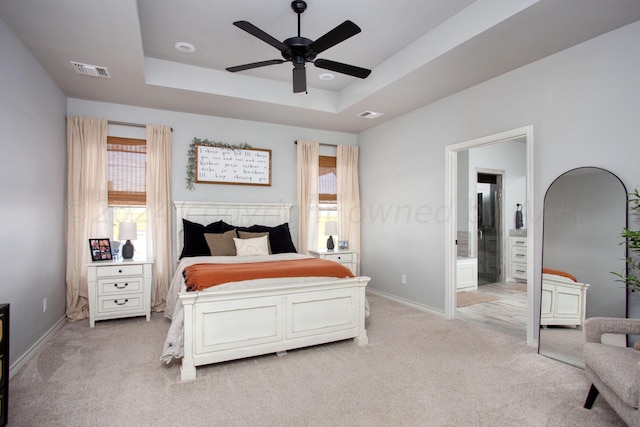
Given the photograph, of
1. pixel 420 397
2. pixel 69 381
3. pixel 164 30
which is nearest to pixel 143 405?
pixel 69 381

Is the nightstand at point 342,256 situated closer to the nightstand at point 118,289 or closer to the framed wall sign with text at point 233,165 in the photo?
the framed wall sign with text at point 233,165

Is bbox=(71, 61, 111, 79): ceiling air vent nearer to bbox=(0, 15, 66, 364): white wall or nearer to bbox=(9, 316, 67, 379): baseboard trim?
bbox=(0, 15, 66, 364): white wall

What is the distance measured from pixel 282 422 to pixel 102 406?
116 centimetres

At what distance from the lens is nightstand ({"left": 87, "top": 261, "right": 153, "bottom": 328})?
12.1ft

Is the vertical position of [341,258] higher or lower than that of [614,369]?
higher

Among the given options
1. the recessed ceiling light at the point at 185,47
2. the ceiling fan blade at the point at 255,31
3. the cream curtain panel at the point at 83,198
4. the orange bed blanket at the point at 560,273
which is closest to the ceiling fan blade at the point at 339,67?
the ceiling fan blade at the point at 255,31

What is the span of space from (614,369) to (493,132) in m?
2.41

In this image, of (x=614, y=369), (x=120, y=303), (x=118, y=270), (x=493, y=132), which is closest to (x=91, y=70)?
(x=118, y=270)

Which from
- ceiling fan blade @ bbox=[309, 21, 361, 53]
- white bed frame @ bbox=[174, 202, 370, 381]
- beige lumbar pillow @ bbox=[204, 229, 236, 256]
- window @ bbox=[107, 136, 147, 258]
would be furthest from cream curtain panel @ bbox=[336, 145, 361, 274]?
ceiling fan blade @ bbox=[309, 21, 361, 53]

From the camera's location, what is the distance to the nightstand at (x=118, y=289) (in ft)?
12.1

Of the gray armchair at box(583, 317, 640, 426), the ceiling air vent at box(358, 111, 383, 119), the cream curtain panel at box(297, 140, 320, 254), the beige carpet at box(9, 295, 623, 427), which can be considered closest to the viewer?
the gray armchair at box(583, 317, 640, 426)

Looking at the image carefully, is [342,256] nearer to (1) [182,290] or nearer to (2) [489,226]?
(1) [182,290]

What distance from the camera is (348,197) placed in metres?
5.62

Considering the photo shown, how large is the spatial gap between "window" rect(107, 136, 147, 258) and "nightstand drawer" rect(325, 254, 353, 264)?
2.47 m
